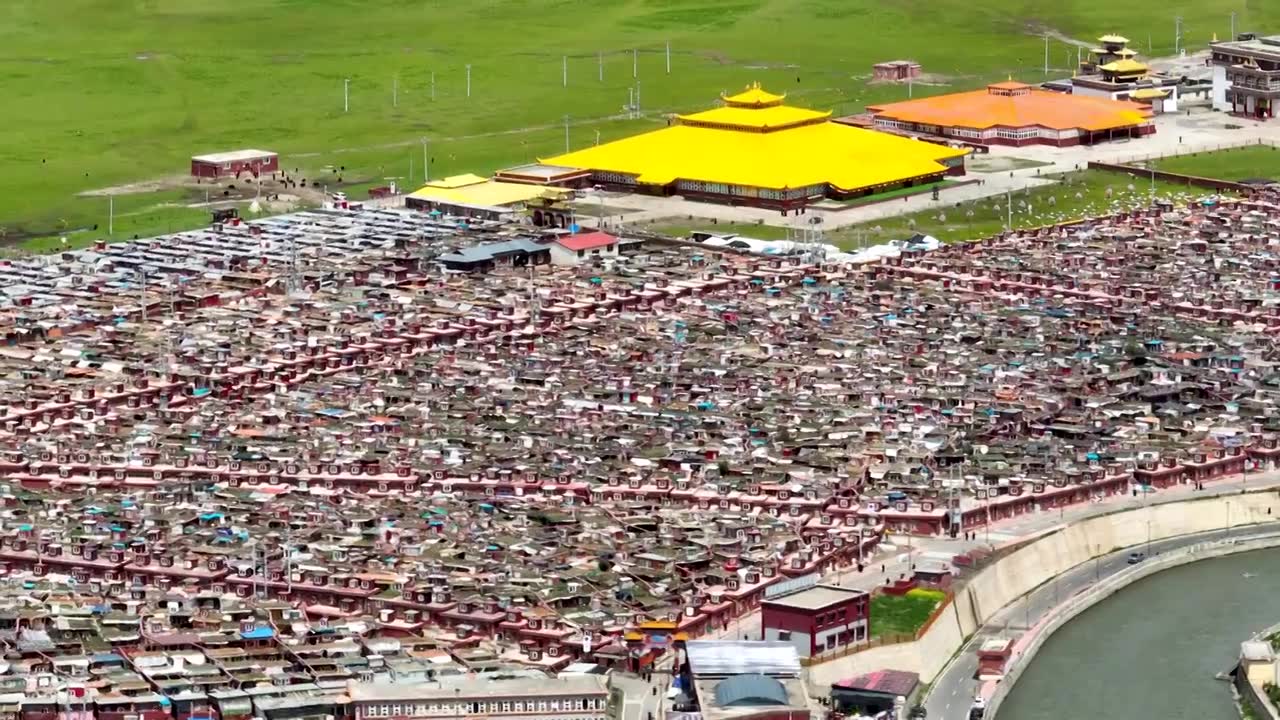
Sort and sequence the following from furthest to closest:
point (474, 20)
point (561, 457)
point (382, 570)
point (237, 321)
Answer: point (474, 20)
point (237, 321)
point (561, 457)
point (382, 570)

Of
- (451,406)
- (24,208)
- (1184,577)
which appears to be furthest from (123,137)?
(1184,577)

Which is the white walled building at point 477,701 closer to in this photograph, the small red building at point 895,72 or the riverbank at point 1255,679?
the riverbank at point 1255,679

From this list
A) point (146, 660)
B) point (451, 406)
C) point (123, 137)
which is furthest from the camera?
point (123, 137)

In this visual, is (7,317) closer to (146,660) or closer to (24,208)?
(24,208)

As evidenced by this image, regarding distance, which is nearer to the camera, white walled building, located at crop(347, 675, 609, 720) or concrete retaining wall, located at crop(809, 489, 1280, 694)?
white walled building, located at crop(347, 675, 609, 720)

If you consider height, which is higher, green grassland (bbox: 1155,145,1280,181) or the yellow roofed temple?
the yellow roofed temple

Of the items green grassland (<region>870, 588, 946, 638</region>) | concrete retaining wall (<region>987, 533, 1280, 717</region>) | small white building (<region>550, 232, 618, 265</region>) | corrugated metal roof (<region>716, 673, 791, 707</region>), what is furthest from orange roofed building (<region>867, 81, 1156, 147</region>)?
corrugated metal roof (<region>716, 673, 791, 707</region>)

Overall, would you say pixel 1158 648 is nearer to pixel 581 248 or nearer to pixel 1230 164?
pixel 581 248

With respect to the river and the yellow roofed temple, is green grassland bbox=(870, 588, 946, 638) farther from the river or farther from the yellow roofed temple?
the yellow roofed temple
